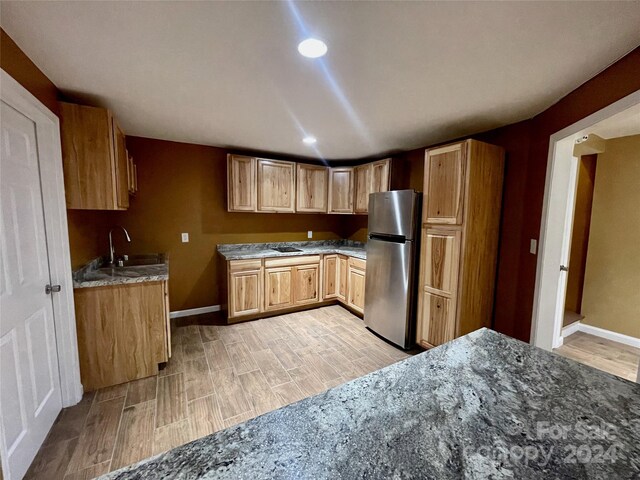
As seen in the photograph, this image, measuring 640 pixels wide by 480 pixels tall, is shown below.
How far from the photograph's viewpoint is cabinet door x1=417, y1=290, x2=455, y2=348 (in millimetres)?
2461

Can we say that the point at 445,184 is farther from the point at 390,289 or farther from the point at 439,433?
the point at 439,433

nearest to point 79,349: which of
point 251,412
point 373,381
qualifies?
point 251,412

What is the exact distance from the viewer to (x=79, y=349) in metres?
2.03

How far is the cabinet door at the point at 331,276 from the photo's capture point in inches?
155

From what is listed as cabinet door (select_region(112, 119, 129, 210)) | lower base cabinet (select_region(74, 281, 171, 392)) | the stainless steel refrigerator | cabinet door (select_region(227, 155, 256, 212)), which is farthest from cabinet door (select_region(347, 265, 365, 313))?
cabinet door (select_region(112, 119, 129, 210))

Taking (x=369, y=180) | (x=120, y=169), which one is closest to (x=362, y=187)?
(x=369, y=180)

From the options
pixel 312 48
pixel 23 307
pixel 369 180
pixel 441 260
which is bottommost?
pixel 23 307

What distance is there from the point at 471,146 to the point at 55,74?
9.95ft

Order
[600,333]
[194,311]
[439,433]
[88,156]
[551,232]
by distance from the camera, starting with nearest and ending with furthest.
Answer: [439,433], [88,156], [551,232], [600,333], [194,311]

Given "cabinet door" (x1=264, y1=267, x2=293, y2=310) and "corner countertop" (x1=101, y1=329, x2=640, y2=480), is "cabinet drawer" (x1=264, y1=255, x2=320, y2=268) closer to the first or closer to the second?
"cabinet door" (x1=264, y1=267, x2=293, y2=310)

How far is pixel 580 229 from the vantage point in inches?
126

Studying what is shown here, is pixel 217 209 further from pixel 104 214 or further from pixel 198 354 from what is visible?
pixel 198 354

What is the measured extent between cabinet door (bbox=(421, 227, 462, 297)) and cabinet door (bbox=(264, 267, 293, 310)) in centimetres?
178

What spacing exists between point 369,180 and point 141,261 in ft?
9.97
